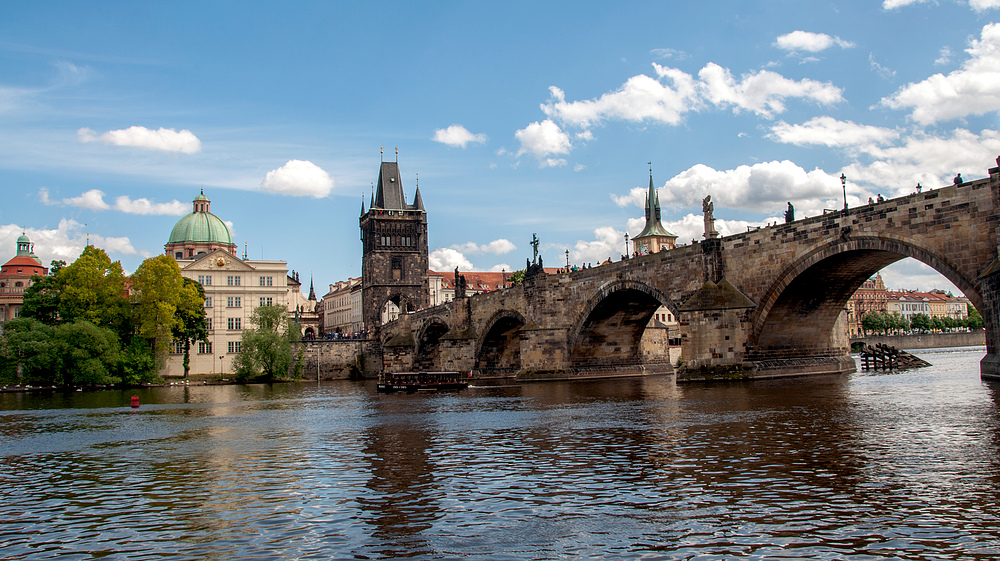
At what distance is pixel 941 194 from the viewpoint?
29.2 m

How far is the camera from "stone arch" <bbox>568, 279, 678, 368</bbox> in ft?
165

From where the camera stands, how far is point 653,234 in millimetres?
161750

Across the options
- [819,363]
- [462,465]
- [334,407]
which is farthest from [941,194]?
[334,407]

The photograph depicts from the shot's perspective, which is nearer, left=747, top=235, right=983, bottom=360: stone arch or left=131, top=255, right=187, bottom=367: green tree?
left=747, top=235, right=983, bottom=360: stone arch

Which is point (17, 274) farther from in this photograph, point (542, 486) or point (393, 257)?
point (542, 486)

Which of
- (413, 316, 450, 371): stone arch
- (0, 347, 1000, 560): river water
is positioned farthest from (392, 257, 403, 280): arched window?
(0, 347, 1000, 560): river water

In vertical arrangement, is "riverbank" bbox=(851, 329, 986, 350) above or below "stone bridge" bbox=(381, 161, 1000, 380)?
below

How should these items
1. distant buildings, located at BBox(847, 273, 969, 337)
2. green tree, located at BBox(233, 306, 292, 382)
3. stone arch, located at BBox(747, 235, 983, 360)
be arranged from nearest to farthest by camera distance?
stone arch, located at BBox(747, 235, 983, 360)
green tree, located at BBox(233, 306, 292, 382)
distant buildings, located at BBox(847, 273, 969, 337)

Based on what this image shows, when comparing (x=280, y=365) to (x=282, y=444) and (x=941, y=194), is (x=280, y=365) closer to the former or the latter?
(x=282, y=444)

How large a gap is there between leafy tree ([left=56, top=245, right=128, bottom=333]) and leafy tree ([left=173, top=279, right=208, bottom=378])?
5245 millimetres

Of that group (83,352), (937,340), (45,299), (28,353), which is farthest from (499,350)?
(937,340)

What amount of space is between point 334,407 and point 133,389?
34240mm

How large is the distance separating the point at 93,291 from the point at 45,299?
4533 millimetres

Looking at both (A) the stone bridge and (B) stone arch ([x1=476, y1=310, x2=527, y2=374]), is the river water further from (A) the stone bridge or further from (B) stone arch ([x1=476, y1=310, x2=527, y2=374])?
(B) stone arch ([x1=476, y1=310, x2=527, y2=374])
